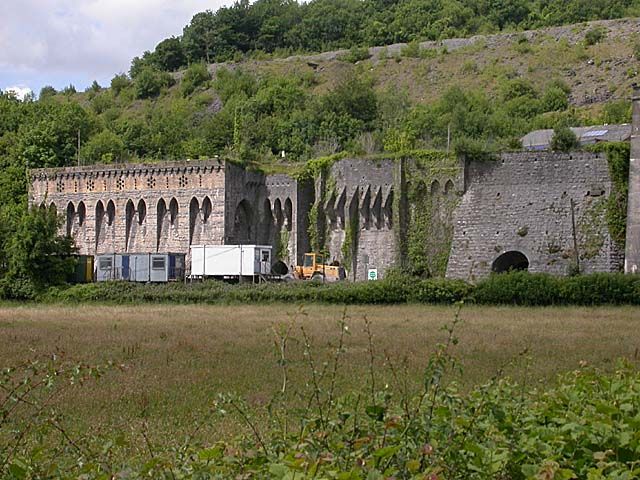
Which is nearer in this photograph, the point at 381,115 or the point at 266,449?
the point at 266,449

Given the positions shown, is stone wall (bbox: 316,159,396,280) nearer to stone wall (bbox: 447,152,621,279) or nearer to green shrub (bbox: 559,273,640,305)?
stone wall (bbox: 447,152,621,279)

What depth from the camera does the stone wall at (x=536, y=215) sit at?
147 ft

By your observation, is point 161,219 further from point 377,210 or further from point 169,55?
point 169,55

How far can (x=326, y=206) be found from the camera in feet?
176

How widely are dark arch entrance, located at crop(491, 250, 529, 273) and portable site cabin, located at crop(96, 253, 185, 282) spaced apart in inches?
701

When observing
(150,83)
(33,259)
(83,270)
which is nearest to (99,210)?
(83,270)

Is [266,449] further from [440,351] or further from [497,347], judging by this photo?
[497,347]

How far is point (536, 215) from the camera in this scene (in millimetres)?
46250

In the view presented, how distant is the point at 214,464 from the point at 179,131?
3190 inches

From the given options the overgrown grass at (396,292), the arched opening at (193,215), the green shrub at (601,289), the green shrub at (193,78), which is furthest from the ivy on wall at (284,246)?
the green shrub at (193,78)

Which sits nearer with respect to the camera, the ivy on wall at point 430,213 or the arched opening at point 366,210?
the ivy on wall at point 430,213

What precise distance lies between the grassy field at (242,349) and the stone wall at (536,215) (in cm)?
847

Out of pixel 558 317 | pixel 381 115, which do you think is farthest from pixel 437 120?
pixel 558 317

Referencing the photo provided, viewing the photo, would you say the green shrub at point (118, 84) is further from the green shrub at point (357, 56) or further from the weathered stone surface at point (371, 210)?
the weathered stone surface at point (371, 210)
